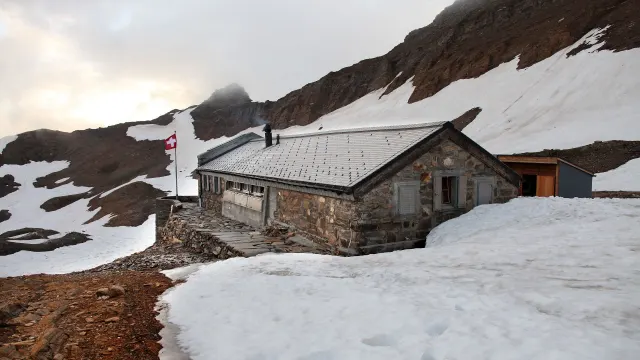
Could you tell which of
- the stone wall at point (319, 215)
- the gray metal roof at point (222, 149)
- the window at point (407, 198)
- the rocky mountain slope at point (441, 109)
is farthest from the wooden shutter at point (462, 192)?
the rocky mountain slope at point (441, 109)

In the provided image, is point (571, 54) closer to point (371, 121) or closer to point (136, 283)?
point (371, 121)

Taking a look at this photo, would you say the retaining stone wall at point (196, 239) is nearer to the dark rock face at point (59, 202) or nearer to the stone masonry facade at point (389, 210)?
the stone masonry facade at point (389, 210)

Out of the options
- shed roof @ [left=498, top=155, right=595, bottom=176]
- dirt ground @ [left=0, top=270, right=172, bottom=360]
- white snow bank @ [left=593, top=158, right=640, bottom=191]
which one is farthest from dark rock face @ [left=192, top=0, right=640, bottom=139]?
dirt ground @ [left=0, top=270, right=172, bottom=360]

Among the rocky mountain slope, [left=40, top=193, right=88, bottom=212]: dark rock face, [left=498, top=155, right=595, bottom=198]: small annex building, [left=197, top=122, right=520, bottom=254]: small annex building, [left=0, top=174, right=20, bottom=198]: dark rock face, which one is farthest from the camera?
[left=0, top=174, right=20, bottom=198]: dark rock face

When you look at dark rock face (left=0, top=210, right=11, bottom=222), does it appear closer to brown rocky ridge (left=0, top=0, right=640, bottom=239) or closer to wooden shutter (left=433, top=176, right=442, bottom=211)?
brown rocky ridge (left=0, top=0, right=640, bottom=239)

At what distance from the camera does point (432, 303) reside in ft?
21.0

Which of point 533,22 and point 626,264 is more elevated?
point 533,22

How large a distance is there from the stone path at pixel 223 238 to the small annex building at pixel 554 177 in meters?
12.5

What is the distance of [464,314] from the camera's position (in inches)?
231

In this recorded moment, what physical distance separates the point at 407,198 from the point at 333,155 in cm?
395

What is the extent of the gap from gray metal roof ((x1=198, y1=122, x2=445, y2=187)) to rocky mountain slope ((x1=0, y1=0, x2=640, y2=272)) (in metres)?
20.9

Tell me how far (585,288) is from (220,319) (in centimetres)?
576

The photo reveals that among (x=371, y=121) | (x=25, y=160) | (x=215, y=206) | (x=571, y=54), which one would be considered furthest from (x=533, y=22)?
(x=25, y=160)

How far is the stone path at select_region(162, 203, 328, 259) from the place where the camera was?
1346cm
